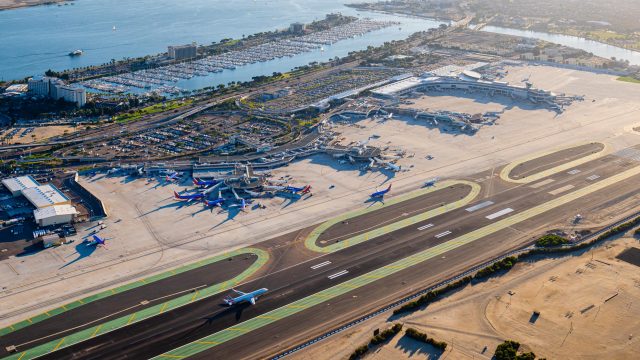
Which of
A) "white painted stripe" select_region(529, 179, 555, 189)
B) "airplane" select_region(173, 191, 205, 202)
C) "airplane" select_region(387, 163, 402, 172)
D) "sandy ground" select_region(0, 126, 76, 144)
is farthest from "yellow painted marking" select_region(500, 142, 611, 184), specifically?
"sandy ground" select_region(0, 126, 76, 144)

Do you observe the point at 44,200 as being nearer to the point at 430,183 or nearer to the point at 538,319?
the point at 430,183

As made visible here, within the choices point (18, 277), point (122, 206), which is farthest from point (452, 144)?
point (18, 277)

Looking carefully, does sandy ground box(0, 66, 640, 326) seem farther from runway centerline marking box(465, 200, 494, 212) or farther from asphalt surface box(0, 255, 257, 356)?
runway centerline marking box(465, 200, 494, 212)

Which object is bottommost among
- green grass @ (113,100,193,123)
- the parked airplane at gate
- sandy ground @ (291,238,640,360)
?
sandy ground @ (291,238,640,360)

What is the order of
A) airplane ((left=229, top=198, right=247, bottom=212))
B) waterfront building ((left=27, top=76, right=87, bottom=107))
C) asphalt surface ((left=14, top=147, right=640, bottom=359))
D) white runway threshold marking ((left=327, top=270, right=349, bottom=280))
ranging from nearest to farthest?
asphalt surface ((left=14, top=147, right=640, bottom=359)) < white runway threshold marking ((left=327, top=270, right=349, bottom=280)) < airplane ((left=229, top=198, right=247, bottom=212)) < waterfront building ((left=27, top=76, right=87, bottom=107))

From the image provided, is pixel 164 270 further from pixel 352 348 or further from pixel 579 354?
pixel 579 354

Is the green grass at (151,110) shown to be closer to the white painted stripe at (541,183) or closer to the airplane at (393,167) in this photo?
the airplane at (393,167)
